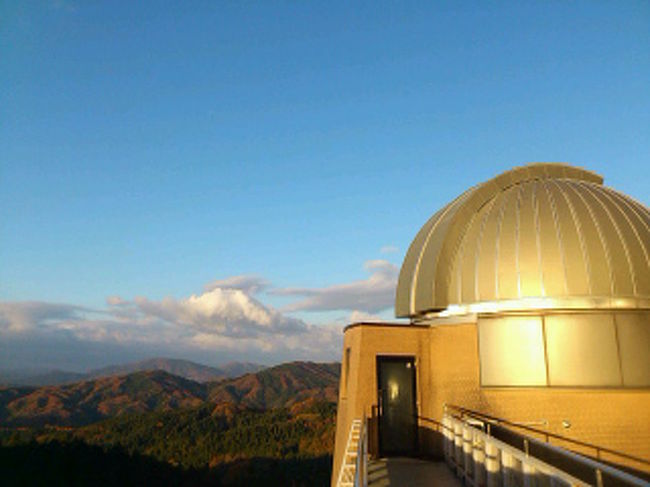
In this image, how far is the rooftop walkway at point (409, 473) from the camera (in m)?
9.97

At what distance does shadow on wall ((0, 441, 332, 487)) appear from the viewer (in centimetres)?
4806

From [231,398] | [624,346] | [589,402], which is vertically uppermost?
[624,346]

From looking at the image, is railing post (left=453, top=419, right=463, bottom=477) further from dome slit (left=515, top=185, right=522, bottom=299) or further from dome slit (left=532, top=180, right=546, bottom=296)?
dome slit (left=532, top=180, right=546, bottom=296)

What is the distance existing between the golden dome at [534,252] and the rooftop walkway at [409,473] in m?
5.00

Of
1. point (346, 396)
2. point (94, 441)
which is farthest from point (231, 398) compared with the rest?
point (346, 396)

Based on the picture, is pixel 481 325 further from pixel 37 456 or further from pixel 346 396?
pixel 37 456

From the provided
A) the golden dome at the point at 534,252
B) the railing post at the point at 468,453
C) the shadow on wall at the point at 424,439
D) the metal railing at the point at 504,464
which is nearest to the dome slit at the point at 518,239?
the golden dome at the point at 534,252

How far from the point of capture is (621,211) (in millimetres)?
15180

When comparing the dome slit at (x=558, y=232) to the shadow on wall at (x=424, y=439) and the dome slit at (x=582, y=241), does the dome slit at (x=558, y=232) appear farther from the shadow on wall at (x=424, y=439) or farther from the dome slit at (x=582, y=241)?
the shadow on wall at (x=424, y=439)

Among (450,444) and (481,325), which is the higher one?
(481,325)

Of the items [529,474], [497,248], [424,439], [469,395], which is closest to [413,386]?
[424,439]

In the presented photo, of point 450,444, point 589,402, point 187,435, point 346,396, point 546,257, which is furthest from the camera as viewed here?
point 187,435

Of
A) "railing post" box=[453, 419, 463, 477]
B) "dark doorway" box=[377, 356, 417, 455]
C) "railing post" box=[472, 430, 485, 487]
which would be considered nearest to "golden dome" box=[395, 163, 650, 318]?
"dark doorway" box=[377, 356, 417, 455]

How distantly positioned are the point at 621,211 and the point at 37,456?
60.3 m
